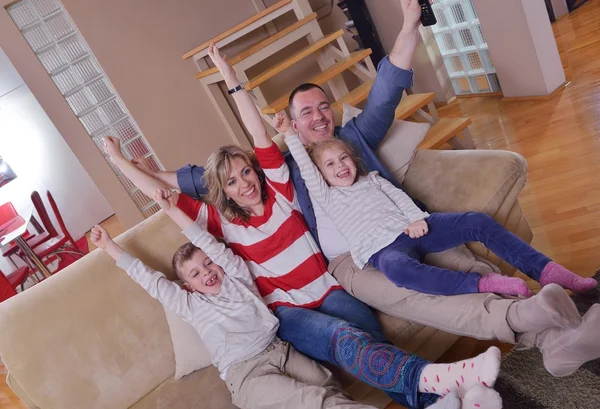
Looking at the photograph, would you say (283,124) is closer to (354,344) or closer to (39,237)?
(354,344)

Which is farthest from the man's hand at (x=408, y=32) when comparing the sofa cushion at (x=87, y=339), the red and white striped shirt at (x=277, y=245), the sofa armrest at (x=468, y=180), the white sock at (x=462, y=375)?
the sofa cushion at (x=87, y=339)

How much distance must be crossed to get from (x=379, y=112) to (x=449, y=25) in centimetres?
250

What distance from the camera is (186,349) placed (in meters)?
1.97

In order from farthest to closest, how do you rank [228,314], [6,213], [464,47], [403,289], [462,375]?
[6,213]
[464,47]
[228,314]
[403,289]
[462,375]

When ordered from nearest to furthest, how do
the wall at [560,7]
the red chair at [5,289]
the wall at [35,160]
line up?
the red chair at [5,289] → the wall at [560,7] → the wall at [35,160]

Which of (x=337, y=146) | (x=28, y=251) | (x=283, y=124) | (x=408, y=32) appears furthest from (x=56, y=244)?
(x=408, y=32)

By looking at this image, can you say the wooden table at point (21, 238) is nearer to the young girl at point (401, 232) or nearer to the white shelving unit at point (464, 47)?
the young girl at point (401, 232)

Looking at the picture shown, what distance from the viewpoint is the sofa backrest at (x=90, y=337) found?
189 centimetres

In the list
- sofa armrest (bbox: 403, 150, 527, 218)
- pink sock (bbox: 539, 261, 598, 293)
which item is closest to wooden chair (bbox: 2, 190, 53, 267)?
sofa armrest (bbox: 403, 150, 527, 218)

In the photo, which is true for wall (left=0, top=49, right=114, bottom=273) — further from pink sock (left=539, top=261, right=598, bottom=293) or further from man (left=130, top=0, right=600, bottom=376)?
pink sock (left=539, top=261, right=598, bottom=293)

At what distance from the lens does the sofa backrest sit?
189cm

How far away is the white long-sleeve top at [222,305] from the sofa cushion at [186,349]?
6 cm

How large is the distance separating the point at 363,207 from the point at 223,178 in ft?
1.67

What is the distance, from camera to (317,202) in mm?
1990
